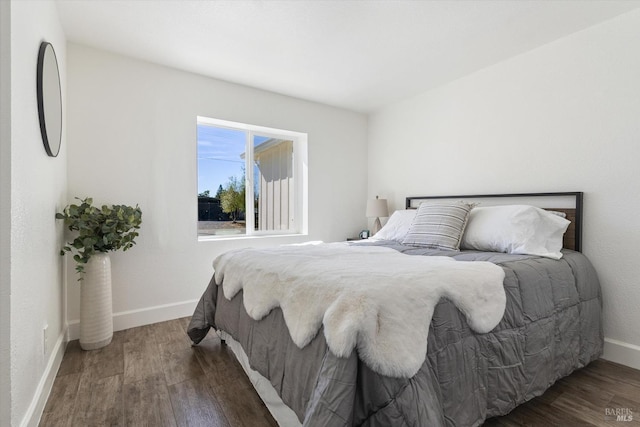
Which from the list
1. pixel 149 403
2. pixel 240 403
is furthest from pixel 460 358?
pixel 149 403

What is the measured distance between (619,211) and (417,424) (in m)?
2.23

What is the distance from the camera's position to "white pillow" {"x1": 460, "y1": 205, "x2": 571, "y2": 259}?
2.14 metres

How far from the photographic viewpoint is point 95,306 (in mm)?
2342

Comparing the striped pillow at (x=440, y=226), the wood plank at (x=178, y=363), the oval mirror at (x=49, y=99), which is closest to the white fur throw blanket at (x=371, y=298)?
the wood plank at (x=178, y=363)

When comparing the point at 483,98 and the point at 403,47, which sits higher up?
the point at 403,47

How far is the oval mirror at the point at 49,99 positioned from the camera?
5.39 ft

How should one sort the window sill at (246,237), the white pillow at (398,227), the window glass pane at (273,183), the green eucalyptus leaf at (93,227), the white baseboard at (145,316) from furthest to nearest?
the window glass pane at (273,183) < the window sill at (246,237) < the white pillow at (398,227) < the white baseboard at (145,316) < the green eucalyptus leaf at (93,227)

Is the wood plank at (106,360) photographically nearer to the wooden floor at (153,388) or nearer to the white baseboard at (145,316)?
the wooden floor at (153,388)

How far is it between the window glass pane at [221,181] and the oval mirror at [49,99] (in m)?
1.39

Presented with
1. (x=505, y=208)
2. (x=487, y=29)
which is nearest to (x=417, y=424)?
(x=505, y=208)

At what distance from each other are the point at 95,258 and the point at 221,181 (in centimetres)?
147

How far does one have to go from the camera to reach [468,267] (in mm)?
1543

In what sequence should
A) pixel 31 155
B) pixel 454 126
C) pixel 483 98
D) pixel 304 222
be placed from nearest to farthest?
pixel 31 155 → pixel 483 98 → pixel 454 126 → pixel 304 222

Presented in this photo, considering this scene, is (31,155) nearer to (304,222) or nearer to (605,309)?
(304,222)
